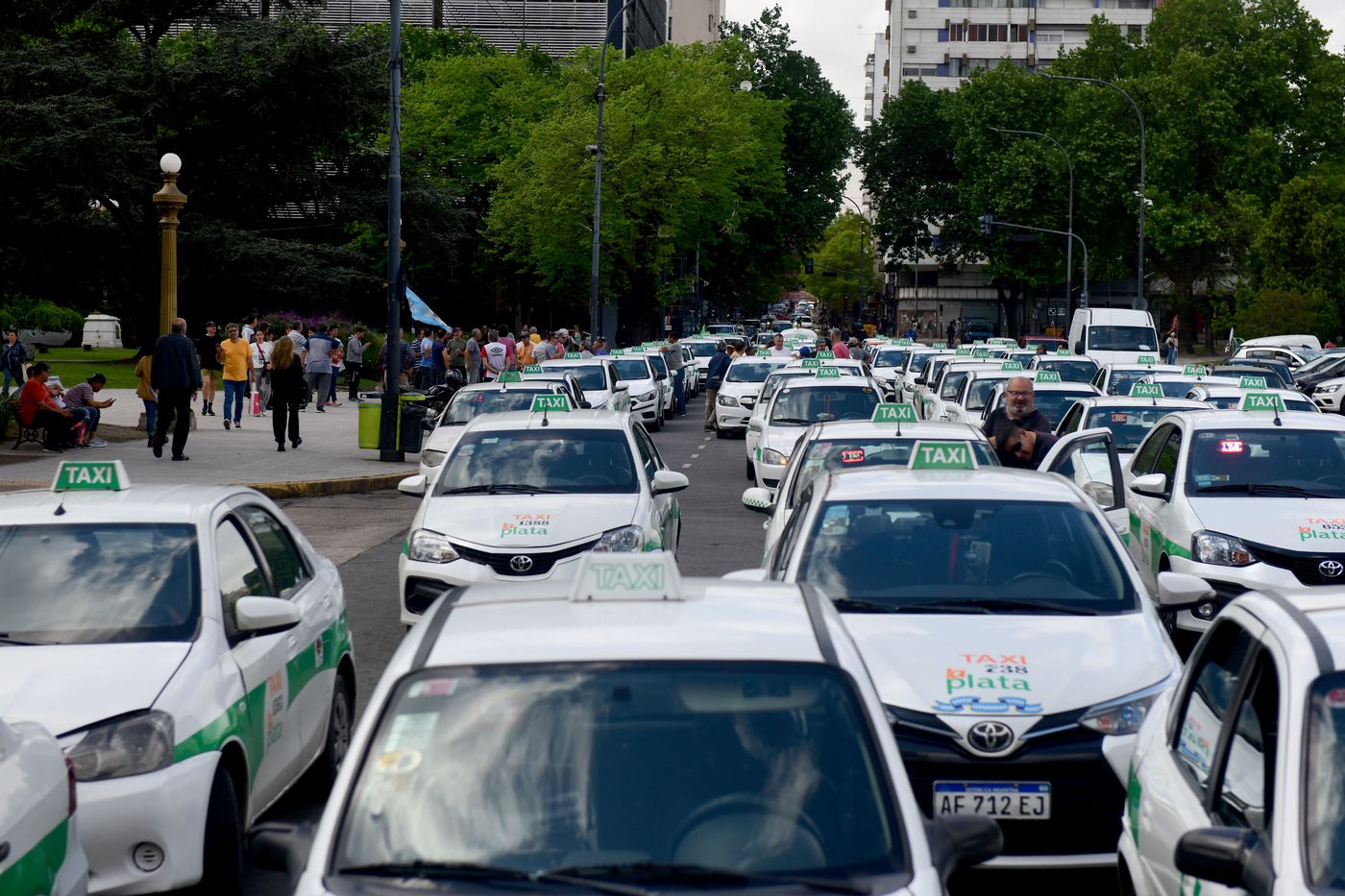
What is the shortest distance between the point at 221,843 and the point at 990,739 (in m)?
2.65

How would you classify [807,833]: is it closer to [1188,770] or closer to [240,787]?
[1188,770]

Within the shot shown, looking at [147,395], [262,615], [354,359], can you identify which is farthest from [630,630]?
[354,359]

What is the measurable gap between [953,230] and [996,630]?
88.5 metres

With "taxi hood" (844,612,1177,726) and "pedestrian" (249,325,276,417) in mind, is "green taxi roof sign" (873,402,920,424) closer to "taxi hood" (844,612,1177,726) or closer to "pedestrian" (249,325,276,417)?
"taxi hood" (844,612,1177,726)

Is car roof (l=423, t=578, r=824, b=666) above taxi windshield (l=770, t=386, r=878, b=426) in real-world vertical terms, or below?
above

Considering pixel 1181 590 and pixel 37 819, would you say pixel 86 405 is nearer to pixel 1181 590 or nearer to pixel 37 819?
pixel 1181 590

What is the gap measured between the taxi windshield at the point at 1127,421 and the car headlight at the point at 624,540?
20.9 ft

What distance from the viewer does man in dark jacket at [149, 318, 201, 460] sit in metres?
22.6

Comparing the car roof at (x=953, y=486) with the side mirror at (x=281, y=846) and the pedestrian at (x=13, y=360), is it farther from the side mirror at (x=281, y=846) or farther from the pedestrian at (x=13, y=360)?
the pedestrian at (x=13, y=360)

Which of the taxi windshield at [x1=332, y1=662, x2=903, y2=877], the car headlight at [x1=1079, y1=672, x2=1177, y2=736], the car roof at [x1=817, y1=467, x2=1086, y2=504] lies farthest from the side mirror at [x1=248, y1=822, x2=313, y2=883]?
the car roof at [x1=817, y1=467, x2=1086, y2=504]

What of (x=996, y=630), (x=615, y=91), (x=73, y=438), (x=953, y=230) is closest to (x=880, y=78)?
(x=953, y=230)

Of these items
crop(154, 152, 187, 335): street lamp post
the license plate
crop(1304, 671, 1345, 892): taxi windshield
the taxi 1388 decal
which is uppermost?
crop(154, 152, 187, 335): street lamp post

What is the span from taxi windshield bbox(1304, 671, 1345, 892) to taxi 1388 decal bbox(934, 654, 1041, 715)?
2.21 meters

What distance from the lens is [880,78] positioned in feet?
577
